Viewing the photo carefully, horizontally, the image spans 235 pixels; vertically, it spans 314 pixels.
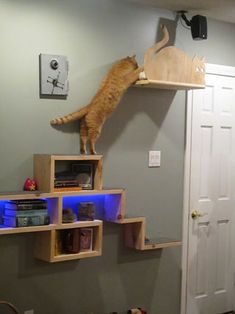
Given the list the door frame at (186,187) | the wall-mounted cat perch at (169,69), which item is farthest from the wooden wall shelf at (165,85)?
the door frame at (186,187)

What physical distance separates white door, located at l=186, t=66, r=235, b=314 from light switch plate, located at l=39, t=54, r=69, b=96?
1214 mm

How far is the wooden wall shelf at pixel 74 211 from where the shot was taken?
3.29 metres

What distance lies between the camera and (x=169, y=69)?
377 cm

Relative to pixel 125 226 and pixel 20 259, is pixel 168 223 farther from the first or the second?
pixel 20 259

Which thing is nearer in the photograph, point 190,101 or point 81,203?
point 81,203

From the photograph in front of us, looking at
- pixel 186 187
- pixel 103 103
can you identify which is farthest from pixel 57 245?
pixel 186 187

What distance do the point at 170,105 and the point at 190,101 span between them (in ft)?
0.67

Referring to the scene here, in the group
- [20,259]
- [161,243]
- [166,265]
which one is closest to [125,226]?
[161,243]

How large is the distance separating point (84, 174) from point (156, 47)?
1.06 m

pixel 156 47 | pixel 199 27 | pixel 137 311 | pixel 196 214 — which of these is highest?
pixel 199 27

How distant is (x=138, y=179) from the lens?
156 inches

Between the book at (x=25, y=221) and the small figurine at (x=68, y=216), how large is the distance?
0.15 metres

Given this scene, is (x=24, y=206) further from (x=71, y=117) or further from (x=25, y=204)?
(x=71, y=117)

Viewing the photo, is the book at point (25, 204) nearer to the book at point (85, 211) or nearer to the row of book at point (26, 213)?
the row of book at point (26, 213)
